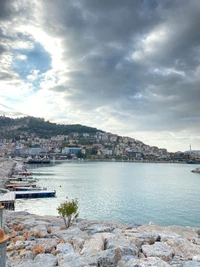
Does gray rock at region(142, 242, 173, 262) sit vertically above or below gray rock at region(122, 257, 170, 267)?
below

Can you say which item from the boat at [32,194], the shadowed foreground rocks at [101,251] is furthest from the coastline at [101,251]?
the boat at [32,194]

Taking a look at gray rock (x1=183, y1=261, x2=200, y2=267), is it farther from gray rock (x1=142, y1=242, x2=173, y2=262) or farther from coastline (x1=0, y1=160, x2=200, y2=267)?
gray rock (x1=142, y1=242, x2=173, y2=262)

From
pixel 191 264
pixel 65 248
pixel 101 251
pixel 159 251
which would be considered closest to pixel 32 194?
pixel 65 248

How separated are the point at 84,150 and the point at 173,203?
549 feet

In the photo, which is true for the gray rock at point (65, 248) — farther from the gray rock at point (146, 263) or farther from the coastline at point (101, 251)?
the gray rock at point (146, 263)

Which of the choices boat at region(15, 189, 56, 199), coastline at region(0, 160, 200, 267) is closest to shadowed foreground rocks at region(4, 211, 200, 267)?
coastline at region(0, 160, 200, 267)

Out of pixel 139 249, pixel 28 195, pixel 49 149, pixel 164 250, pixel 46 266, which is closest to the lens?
pixel 46 266

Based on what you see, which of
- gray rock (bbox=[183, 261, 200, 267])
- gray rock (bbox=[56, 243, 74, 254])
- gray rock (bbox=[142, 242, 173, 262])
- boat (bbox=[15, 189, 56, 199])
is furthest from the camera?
boat (bbox=[15, 189, 56, 199])

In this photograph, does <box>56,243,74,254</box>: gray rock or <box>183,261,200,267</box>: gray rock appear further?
<box>56,243,74,254</box>: gray rock

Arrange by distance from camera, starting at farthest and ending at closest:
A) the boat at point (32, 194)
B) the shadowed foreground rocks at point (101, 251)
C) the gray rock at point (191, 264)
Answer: the boat at point (32, 194) → the shadowed foreground rocks at point (101, 251) → the gray rock at point (191, 264)

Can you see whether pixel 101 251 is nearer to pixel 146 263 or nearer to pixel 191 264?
pixel 146 263

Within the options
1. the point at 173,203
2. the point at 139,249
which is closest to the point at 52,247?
the point at 139,249

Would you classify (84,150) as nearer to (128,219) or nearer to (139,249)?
(128,219)

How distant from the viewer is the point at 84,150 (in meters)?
195
